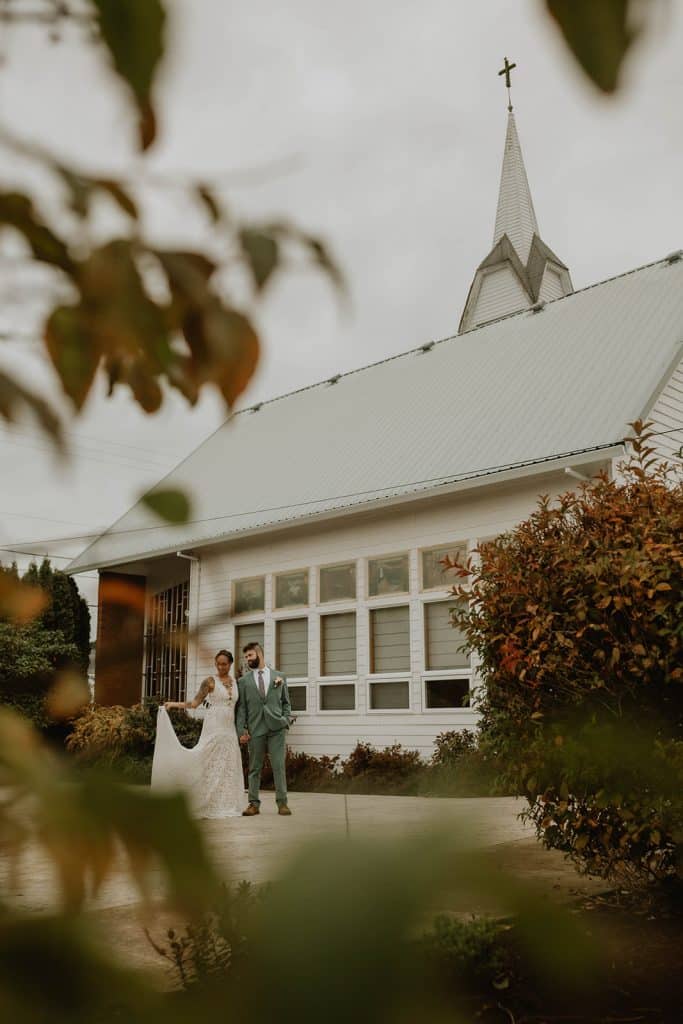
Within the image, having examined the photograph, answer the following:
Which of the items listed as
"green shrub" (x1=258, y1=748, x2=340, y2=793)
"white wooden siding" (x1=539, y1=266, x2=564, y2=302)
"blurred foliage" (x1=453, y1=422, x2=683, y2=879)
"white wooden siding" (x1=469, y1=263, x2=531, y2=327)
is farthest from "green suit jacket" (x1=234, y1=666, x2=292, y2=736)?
"white wooden siding" (x1=539, y1=266, x2=564, y2=302)

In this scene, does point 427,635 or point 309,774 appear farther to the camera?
point 309,774

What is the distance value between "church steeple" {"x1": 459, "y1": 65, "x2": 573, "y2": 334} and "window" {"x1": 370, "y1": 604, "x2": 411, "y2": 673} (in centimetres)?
918

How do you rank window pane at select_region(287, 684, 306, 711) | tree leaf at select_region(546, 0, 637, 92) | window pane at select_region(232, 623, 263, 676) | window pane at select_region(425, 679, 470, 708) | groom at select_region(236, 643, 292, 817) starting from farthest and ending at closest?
window pane at select_region(232, 623, 263, 676) → window pane at select_region(287, 684, 306, 711) → window pane at select_region(425, 679, 470, 708) → groom at select_region(236, 643, 292, 817) → tree leaf at select_region(546, 0, 637, 92)

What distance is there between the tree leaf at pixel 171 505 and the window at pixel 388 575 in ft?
41.0

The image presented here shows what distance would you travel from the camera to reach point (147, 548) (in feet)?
49.2

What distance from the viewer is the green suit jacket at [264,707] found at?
9938 millimetres

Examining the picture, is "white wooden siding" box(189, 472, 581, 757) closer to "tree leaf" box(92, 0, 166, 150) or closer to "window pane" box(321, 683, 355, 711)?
"window pane" box(321, 683, 355, 711)

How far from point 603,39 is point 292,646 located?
14.1m

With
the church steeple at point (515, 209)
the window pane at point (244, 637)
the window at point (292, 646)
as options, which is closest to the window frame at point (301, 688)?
the window at point (292, 646)

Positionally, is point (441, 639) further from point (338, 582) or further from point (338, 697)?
point (338, 582)

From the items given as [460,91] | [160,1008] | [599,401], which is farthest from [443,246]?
[599,401]

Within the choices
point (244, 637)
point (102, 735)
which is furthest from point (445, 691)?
point (102, 735)

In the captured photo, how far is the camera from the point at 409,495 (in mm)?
12711

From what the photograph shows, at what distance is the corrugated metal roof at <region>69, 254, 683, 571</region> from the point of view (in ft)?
40.6
